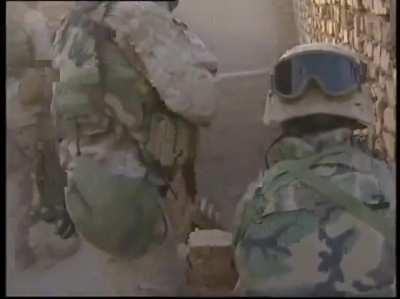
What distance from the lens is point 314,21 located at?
4.03 ft

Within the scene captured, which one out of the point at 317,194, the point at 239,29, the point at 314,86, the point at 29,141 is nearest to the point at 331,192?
the point at 317,194

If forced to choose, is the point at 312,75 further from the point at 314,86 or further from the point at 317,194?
the point at 317,194

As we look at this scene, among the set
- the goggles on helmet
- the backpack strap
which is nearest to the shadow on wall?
the goggles on helmet

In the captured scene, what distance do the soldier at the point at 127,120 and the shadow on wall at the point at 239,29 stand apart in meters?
0.03

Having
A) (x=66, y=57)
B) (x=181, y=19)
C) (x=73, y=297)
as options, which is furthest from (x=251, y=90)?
(x=73, y=297)

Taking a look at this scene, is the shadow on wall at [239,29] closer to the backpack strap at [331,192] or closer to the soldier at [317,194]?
the soldier at [317,194]

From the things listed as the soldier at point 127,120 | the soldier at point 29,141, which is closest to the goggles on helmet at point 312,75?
the soldier at point 127,120

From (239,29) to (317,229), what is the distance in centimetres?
28

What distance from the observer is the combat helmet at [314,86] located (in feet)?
3.76

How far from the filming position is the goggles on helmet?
3.76ft

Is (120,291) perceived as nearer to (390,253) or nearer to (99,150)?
(99,150)

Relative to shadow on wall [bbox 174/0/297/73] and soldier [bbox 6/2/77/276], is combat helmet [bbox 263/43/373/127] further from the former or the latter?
soldier [bbox 6/2/77/276]

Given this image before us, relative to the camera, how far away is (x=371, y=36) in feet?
4.85

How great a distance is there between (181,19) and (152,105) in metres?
0.12
